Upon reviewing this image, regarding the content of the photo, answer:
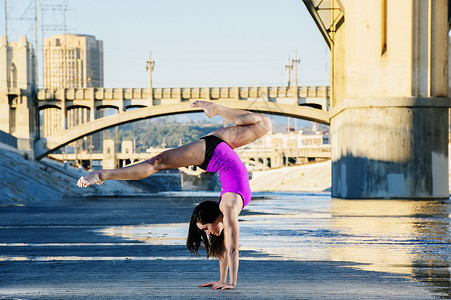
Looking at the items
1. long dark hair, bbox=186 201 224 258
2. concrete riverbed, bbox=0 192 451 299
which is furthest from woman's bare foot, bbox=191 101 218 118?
concrete riverbed, bbox=0 192 451 299

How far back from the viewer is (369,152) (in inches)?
1142

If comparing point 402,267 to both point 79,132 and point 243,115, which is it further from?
point 79,132

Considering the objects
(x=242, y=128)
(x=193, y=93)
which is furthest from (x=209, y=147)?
(x=193, y=93)

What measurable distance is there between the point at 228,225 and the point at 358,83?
24143 mm

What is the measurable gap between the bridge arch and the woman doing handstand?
62702 mm

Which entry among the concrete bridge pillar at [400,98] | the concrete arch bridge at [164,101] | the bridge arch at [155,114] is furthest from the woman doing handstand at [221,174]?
the concrete arch bridge at [164,101]

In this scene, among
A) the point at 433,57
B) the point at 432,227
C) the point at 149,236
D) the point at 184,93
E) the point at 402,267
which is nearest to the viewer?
the point at 402,267

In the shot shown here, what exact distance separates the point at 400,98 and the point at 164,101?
49228 mm

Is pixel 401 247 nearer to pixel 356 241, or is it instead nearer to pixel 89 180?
pixel 356 241

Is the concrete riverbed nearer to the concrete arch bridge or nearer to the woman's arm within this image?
the woman's arm

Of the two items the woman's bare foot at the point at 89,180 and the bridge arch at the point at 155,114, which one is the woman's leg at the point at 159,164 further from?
the bridge arch at the point at 155,114

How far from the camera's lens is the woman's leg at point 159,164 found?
5.91m

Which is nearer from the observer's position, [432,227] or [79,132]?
[432,227]

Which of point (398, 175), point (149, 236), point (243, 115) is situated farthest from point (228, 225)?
point (398, 175)
